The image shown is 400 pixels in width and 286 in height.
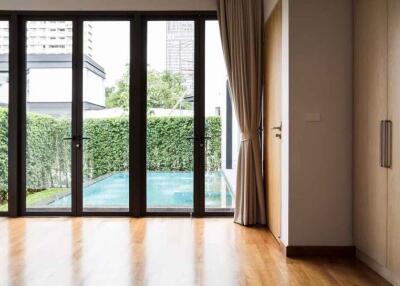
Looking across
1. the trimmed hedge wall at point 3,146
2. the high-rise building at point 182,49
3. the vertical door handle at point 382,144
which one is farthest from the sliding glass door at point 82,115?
the vertical door handle at point 382,144

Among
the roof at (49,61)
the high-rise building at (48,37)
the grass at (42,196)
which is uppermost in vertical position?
the high-rise building at (48,37)

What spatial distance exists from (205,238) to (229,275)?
1.00 m

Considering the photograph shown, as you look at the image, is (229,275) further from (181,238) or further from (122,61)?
(122,61)

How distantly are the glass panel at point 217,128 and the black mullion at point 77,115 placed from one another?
1493mm

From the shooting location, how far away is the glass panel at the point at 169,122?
484 cm

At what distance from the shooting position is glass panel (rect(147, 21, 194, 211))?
15.9 feet

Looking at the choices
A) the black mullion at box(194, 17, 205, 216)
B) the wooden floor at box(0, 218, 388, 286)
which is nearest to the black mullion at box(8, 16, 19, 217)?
the wooden floor at box(0, 218, 388, 286)

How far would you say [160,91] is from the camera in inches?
191

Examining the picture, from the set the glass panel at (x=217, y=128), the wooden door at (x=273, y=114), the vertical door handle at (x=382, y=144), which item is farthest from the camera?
the glass panel at (x=217, y=128)

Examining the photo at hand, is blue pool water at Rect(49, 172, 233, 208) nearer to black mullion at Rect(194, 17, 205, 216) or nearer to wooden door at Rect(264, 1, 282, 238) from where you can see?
black mullion at Rect(194, 17, 205, 216)

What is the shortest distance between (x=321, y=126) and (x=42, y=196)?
3.37 metres

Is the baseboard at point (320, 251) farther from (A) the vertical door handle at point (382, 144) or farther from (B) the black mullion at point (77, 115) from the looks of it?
(B) the black mullion at point (77, 115)

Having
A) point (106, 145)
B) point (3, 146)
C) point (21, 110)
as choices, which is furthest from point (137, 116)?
point (3, 146)

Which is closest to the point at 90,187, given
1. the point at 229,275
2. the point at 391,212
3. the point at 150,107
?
the point at 150,107
